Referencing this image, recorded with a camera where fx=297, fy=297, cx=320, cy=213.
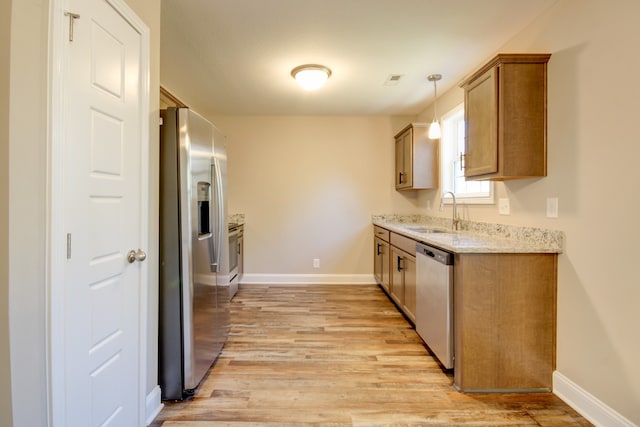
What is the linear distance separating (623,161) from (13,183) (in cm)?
256

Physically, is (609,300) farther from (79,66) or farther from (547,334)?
(79,66)

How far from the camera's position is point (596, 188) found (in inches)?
64.2

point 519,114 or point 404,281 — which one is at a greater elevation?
point 519,114

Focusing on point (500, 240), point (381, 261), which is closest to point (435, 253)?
point (500, 240)

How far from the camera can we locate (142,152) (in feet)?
5.16

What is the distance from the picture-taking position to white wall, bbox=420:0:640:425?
1464 millimetres

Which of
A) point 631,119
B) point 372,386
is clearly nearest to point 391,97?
point 631,119

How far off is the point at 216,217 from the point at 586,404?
2.54 meters

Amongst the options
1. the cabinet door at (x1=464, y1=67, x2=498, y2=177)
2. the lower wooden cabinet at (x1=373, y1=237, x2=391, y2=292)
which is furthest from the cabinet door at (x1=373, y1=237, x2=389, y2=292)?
the cabinet door at (x1=464, y1=67, x2=498, y2=177)

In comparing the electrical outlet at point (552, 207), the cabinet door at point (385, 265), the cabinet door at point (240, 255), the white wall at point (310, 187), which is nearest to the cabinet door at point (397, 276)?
the cabinet door at point (385, 265)

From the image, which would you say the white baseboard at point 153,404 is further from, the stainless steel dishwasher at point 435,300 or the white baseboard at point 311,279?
the white baseboard at point 311,279

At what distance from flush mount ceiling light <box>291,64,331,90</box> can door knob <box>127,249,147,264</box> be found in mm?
2165

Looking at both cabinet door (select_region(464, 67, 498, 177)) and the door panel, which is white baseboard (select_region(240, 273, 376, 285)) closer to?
cabinet door (select_region(464, 67, 498, 177))

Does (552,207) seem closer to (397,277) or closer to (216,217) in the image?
(397,277)
